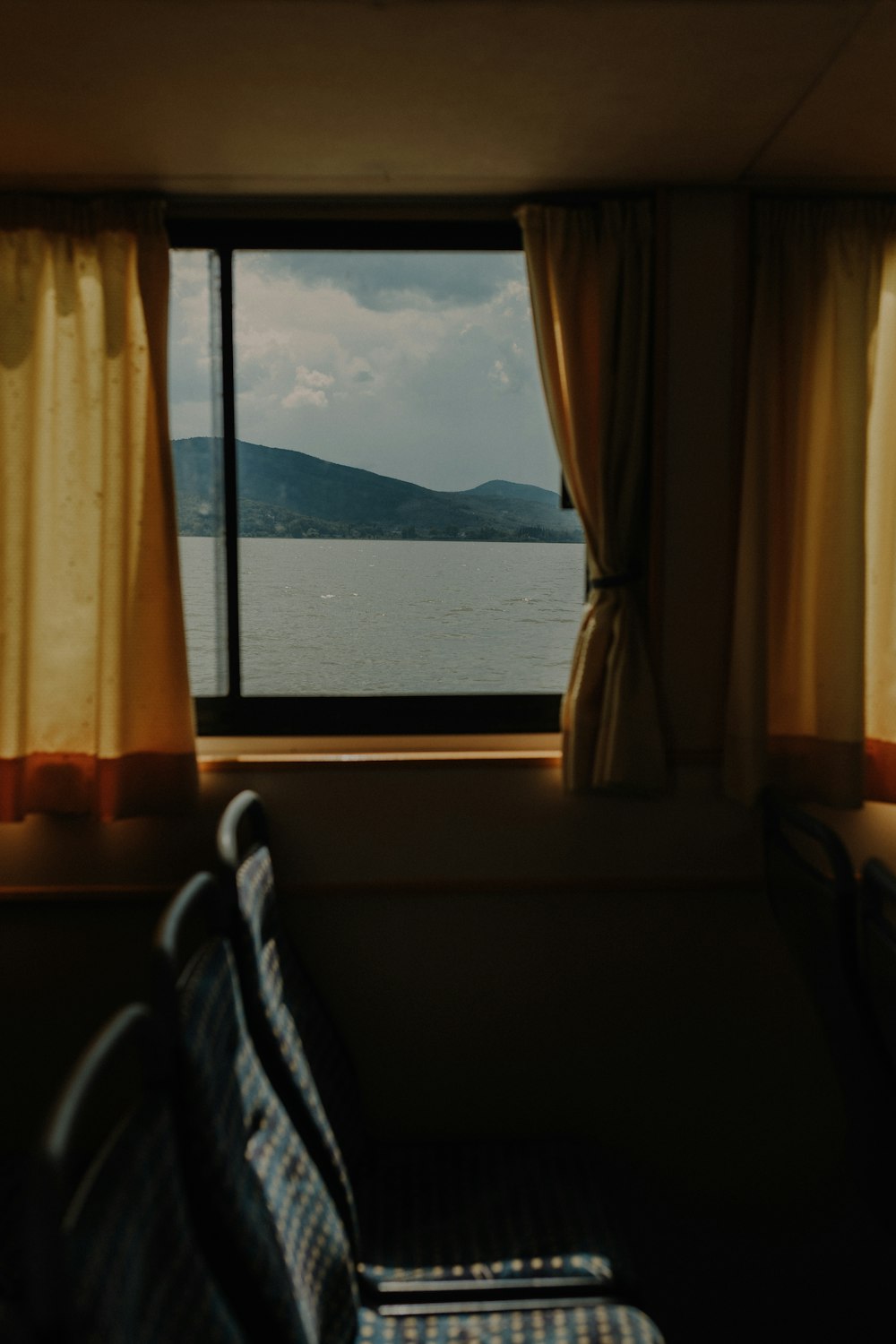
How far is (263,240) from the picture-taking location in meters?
2.08

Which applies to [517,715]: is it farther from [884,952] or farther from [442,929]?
[884,952]

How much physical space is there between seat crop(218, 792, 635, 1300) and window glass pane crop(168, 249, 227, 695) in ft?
1.40

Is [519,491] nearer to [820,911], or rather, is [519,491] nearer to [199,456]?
[199,456]

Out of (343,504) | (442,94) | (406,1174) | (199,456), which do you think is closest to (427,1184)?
(406,1174)

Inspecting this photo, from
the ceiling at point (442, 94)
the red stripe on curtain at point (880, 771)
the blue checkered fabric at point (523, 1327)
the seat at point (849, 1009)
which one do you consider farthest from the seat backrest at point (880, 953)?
the ceiling at point (442, 94)

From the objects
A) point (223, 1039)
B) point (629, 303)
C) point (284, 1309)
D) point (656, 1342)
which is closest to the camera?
point (284, 1309)

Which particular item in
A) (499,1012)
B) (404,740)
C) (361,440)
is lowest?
(499,1012)

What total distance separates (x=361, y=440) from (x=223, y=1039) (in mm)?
1350

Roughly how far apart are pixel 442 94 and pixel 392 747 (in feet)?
4.08

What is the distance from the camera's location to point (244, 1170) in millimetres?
1159

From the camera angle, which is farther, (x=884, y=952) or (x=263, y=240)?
(x=263, y=240)

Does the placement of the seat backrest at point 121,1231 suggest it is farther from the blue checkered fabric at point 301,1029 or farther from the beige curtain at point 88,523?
the beige curtain at point 88,523

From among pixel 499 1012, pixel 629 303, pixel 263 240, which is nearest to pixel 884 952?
pixel 499 1012

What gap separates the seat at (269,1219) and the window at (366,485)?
33.4 inches
